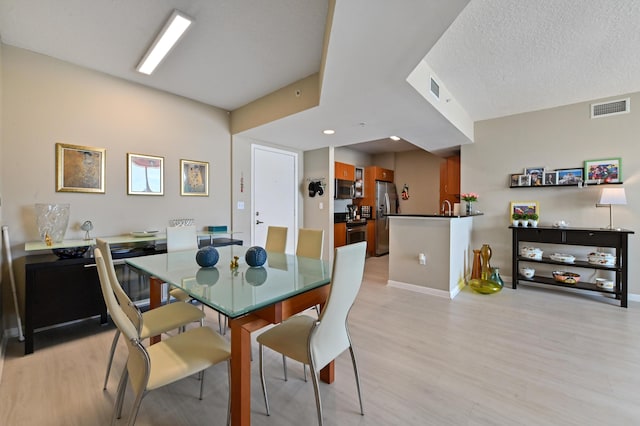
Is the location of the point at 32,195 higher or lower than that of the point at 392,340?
higher

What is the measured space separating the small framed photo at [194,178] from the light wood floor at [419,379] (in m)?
1.72

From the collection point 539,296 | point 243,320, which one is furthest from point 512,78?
point 243,320

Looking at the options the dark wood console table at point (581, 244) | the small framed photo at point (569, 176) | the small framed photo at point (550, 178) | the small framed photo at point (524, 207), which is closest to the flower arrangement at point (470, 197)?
the small framed photo at point (524, 207)

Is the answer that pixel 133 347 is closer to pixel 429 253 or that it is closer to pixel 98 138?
pixel 98 138

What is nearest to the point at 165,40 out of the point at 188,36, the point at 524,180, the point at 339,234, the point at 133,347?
the point at 188,36

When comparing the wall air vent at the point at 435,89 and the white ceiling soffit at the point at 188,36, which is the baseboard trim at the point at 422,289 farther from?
the white ceiling soffit at the point at 188,36

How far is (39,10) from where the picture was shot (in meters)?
2.01

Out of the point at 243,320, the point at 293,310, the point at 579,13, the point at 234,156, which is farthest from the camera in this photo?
the point at 234,156

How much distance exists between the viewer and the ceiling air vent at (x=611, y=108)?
11.1ft

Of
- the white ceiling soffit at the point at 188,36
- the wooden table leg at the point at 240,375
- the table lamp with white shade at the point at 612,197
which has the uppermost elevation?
the white ceiling soffit at the point at 188,36

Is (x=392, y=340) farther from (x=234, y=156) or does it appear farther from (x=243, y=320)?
(x=234, y=156)

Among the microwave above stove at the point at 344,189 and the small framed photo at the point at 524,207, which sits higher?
the microwave above stove at the point at 344,189

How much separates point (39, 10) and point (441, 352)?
404cm

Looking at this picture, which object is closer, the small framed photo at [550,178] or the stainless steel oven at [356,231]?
the small framed photo at [550,178]
